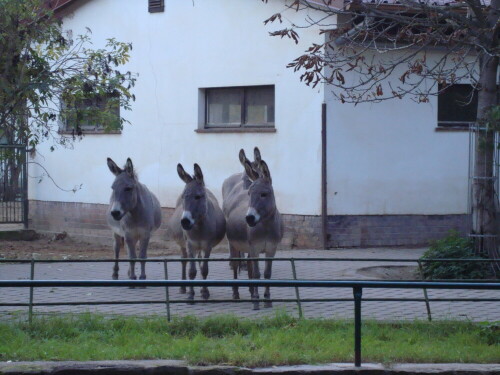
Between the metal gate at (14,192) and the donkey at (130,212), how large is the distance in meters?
7.74

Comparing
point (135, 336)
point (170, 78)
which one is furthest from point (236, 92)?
point (135, 336)

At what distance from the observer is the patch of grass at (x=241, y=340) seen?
832 cm

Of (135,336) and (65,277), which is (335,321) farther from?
(65,277)

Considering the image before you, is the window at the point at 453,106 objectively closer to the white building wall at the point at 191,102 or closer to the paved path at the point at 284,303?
the white building wall at the point at 191,102

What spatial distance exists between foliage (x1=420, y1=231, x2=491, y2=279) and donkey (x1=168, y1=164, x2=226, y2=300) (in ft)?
10.1

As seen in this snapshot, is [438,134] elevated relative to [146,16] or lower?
lower

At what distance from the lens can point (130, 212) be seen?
554 inches

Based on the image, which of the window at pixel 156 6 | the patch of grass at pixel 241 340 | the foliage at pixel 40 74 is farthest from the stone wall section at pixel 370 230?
the patch of grass at pixel 241 340

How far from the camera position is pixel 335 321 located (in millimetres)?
9984

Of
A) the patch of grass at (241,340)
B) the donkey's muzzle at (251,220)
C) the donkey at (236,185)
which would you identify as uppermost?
the donkey at (236,185)

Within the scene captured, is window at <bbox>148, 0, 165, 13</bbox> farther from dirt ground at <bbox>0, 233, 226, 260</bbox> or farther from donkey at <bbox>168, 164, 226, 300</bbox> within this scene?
donkey at <bbox>168, 164, 226, 300</bbox>

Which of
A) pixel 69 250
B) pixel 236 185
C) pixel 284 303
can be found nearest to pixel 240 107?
pixel 236 185

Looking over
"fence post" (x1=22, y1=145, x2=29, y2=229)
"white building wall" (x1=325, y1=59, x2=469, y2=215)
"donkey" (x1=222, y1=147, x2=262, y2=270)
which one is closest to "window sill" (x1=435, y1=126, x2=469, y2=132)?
"white building wall" (x1=325, y1=59, x2=469, y2=215)

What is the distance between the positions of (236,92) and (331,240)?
4.11m
